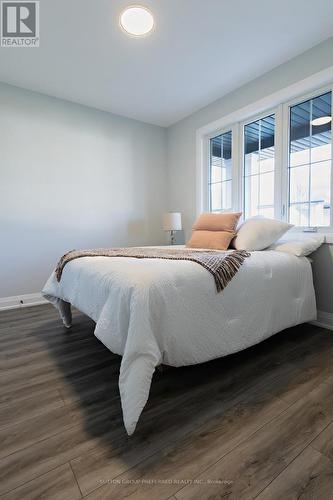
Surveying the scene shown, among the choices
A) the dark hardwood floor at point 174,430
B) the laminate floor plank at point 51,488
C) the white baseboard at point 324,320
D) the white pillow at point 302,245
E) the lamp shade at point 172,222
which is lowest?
the laminate floor plank at point 51,488

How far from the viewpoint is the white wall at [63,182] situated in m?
2.95

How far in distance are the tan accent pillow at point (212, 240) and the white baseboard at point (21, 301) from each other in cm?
201

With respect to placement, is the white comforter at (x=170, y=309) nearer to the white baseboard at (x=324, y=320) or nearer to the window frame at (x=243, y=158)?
the white baseboard at (x=324, y=320)

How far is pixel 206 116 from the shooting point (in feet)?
11.2

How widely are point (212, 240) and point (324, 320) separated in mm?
1269

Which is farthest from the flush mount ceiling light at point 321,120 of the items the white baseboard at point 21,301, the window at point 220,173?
the white baseboard at point 21,301

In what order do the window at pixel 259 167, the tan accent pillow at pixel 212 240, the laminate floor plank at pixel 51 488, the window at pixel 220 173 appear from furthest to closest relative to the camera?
the window at pixel 220 173, the window at pixel 259 167, the tan accent pillow at pixel 212 240, the laminate floor plank at pixel 51 488

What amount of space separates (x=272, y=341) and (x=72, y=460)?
5.38ft

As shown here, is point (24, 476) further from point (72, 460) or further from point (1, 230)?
point (1, 230)

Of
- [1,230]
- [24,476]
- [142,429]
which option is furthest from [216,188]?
[24,476]

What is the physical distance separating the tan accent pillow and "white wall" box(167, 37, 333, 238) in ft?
3.54

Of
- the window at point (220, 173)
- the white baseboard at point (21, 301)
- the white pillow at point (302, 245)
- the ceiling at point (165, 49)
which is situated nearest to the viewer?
the ceiling at point (165, 49)

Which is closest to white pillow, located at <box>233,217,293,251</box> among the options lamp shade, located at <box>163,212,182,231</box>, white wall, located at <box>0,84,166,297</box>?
lamp shade, located at <box>163,212,182,231</box>

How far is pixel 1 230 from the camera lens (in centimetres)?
290
